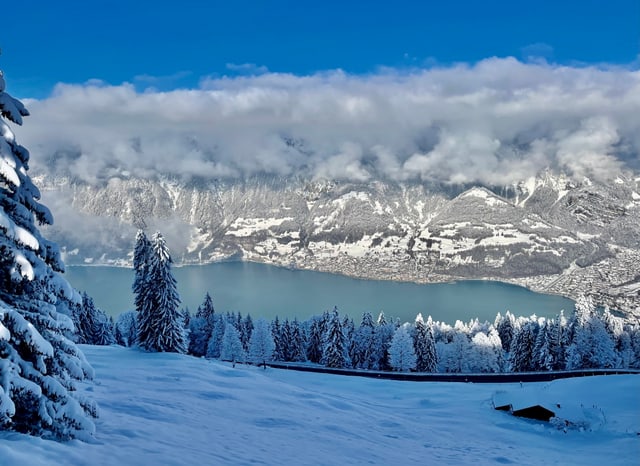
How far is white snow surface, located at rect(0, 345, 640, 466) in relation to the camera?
13054 millimetres

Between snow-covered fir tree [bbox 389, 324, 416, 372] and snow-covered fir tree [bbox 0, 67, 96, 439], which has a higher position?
snow-covered fir tree [bbox 0, 67, 96, 439]

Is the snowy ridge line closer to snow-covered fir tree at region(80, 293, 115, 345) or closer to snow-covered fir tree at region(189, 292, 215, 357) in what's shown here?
snow-covered fir tree at region(80, 293, 115, 345)

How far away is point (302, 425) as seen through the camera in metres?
19.5

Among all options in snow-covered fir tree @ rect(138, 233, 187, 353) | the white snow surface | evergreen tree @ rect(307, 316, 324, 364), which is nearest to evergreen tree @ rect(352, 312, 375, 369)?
evergreen tree @ rect(307, 316, 324, 364)

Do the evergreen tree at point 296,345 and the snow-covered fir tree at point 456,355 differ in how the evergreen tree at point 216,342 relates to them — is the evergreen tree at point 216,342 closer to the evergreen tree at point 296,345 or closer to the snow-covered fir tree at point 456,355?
the evergreen tree at point 296,345

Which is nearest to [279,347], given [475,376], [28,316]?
[475,376]

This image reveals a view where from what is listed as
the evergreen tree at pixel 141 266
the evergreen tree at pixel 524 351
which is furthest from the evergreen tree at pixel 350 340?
the evergreen tree at pixel 141 266

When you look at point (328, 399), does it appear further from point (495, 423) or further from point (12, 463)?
point (12, 463)

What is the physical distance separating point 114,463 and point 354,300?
18045 centimetres

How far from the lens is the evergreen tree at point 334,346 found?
6450 cm

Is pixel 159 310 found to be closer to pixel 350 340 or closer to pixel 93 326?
pixel 93 326

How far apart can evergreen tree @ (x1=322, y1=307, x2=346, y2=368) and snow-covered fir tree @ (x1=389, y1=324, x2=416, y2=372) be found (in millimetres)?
7687

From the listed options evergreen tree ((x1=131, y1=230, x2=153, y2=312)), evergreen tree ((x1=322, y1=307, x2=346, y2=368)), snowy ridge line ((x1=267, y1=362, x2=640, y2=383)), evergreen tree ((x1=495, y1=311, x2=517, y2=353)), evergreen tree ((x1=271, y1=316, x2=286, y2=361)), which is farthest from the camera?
evergreen tree ((x1=495, y1=311, x2=517, y2=353))

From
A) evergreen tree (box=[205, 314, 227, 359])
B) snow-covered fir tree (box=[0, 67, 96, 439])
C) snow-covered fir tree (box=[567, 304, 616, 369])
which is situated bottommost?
evergreen tree (box=[205, 314, 227, 359])
